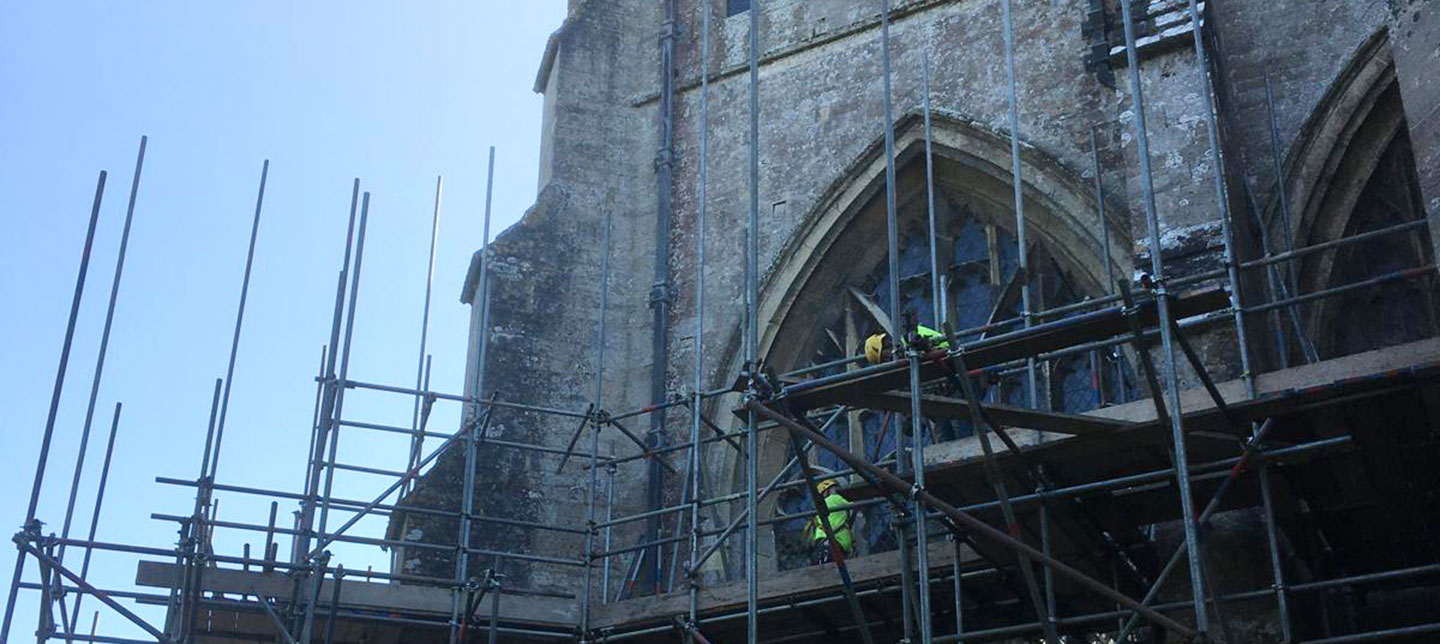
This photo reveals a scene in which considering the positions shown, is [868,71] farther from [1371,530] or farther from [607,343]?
[1371,530]

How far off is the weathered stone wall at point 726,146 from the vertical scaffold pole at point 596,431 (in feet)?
0.36

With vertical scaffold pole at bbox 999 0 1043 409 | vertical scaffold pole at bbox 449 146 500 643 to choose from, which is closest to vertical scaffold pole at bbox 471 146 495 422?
vertical scaffold pole at bbox 449 146 500 643

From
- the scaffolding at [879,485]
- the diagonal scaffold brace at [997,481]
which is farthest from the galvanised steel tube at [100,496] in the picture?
the diagonal scaffold brace at [997,481]

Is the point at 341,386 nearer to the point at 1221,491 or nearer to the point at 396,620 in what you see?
the point at 396,620

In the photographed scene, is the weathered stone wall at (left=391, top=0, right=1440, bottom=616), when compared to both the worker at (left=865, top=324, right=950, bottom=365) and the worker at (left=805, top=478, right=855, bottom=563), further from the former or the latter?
the worker at (left=865, top=324, right=950, bottom=365)

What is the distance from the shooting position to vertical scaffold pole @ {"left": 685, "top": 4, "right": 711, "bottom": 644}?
1098cm

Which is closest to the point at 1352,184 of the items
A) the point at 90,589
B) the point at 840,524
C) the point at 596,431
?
the point at 840,524

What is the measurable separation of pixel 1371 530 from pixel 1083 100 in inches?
173

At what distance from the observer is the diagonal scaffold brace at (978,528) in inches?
311

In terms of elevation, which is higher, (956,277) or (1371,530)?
(956,277)

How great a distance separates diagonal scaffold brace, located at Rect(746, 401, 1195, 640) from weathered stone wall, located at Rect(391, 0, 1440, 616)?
316 centimetres

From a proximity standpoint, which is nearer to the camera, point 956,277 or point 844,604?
point 844,604

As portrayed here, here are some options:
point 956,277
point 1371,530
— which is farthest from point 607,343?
point 1371,530

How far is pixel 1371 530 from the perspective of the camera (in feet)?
29.9
